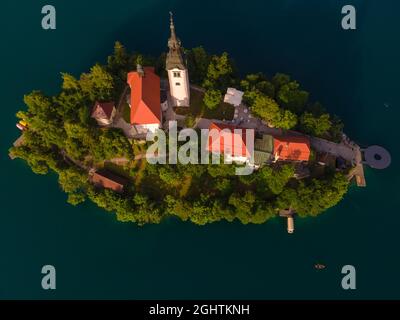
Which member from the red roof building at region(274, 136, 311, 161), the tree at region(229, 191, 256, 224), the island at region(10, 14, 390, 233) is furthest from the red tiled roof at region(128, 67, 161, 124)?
the red roof building at region(274, 136, 311, 161)

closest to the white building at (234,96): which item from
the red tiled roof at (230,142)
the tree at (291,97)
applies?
the red tiled roof at (230,142)

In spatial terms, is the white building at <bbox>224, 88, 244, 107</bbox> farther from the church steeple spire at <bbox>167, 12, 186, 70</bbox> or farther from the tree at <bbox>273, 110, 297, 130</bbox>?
the church steeple spire at <bbox>167, 12, 186, 70</bbox>

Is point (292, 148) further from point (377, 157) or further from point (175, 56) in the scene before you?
point (175, 56)

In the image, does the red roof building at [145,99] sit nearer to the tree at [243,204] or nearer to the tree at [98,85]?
the tree at [98,85]

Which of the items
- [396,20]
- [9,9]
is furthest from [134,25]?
[396,20]

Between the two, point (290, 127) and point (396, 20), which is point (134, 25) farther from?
point (396, 20)
